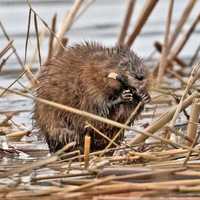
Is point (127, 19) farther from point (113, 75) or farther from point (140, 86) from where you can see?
point (140, 86)

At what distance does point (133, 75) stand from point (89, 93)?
360 mm

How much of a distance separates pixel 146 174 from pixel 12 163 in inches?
48.4

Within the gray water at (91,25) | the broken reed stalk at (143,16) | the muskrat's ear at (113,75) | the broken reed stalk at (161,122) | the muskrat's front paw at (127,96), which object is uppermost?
the gray water at (91,25)

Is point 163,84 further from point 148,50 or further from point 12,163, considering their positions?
point 12,163

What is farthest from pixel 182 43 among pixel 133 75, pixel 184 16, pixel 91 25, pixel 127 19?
pixel 133 75

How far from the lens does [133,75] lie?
5543 mm

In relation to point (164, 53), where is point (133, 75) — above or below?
below

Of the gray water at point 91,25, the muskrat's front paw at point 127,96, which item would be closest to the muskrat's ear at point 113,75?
the muskrat's front paw at point 127,96

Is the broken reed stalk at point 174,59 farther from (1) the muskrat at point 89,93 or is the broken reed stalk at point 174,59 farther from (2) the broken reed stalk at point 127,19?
(1) the muskrat at point 89,93

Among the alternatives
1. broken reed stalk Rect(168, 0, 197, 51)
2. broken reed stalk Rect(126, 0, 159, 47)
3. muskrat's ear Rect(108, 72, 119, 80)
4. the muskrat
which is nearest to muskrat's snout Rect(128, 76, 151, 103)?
the muskrat

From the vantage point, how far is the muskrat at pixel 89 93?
5.66 m

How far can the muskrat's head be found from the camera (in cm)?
550

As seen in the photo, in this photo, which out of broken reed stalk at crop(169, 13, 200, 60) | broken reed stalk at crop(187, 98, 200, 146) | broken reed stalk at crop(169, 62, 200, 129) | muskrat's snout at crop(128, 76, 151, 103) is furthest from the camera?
broken reed stalk at crop(169, 13, 200, 60)

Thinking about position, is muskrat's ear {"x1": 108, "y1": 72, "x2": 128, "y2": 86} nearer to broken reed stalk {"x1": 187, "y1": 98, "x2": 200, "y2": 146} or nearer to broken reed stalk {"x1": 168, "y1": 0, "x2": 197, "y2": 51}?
broken reed stalk {"x1": 187, "y1": 98, "x2": 200, "y2": 146}
